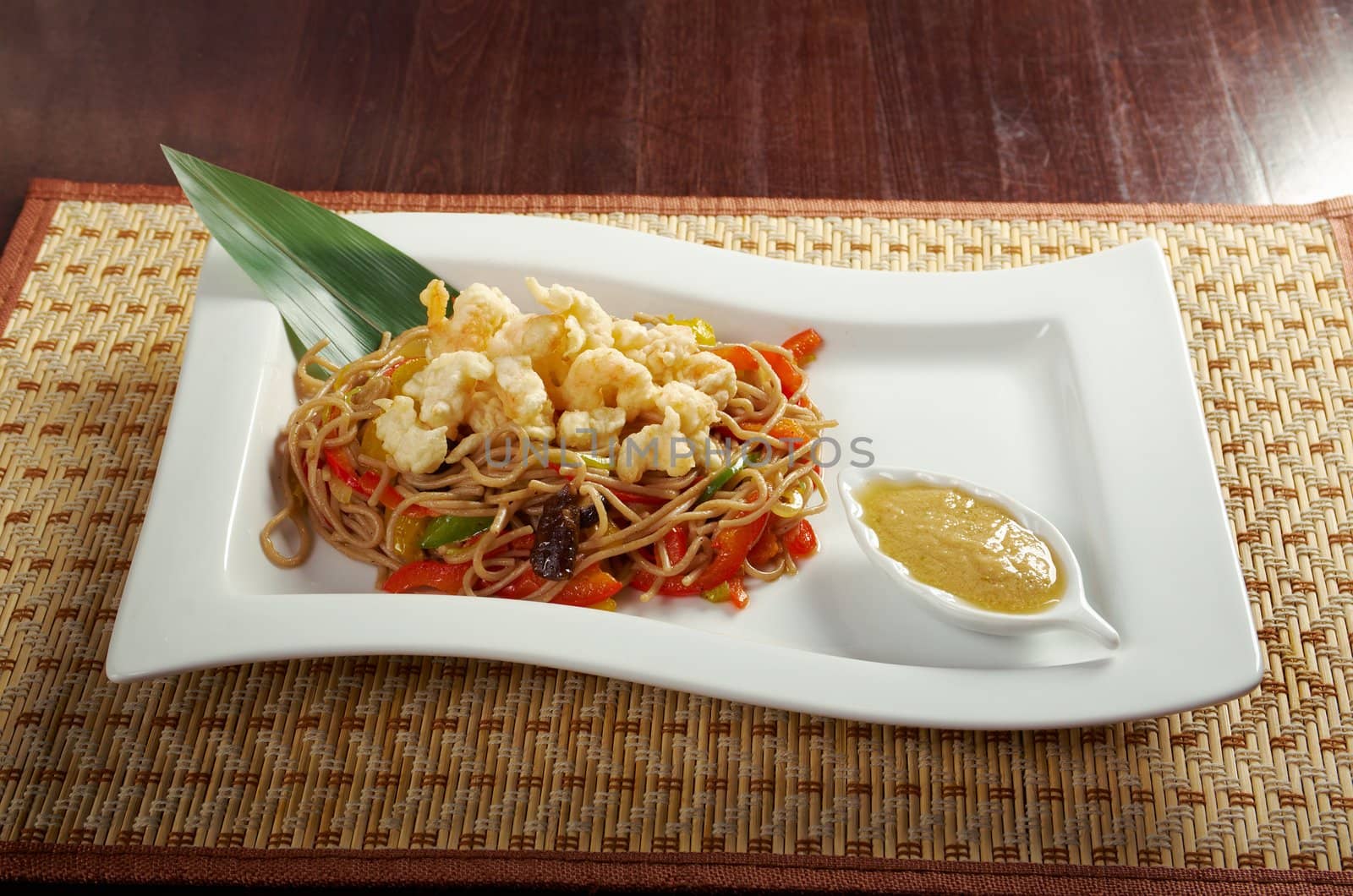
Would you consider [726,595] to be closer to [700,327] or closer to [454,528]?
[454,528]

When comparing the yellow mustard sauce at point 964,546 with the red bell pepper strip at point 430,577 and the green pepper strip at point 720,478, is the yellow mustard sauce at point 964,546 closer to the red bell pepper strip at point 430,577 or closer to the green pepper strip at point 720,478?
the green pepper strip at point 720,478

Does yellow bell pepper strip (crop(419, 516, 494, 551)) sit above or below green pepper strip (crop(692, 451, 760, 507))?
below

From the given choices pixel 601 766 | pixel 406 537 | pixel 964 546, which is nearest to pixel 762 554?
pixel 964 546

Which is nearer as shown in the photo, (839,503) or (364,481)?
(364,481)

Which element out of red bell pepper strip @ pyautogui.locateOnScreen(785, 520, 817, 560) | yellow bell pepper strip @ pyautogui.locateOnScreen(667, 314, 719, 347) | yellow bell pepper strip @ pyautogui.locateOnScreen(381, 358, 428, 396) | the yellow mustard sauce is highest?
the yellow mustard sauce

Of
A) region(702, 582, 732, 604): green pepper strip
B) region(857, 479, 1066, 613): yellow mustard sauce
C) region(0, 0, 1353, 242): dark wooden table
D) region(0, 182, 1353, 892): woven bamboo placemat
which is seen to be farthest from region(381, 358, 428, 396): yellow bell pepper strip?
region(0, 0, 1353, 242): dark wooden table

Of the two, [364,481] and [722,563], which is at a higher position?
[722,563]

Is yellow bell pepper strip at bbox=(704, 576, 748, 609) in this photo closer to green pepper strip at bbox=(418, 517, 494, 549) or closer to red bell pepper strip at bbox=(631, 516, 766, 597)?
red bell pepper strip at bbox=(631, 516, 766, 597)
